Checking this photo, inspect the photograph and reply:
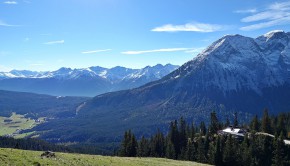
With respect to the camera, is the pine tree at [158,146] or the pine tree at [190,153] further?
the pine tree at [158,146]

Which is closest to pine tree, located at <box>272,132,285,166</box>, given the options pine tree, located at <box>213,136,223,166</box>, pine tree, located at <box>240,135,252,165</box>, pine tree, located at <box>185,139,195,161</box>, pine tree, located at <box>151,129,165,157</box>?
pine tree, located at <box>240,135,252,165</box>

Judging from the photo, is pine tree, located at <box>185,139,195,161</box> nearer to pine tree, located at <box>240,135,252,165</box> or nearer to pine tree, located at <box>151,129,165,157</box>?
pine tree, located at <box>151,129,165,157</box>

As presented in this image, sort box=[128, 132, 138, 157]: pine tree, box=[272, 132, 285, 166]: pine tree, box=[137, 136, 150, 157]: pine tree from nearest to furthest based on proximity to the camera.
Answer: box=[272, 132, 285, 166]: pine tree
box=[137, 136, 150, 157]: pine tree
box=[128, 132, 138, 157]: pine tree

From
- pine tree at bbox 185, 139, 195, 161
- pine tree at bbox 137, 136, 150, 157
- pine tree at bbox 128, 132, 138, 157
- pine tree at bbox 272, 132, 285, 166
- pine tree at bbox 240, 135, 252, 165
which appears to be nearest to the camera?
pine tree at bbox 272, 132, 285, 166

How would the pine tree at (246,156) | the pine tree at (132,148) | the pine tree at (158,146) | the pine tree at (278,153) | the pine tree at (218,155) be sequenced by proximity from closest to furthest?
the pine tree at (278,153), the pine tree at (246,156), the pine tree at (218,155), the pine tree at (132,148), the pine tree at (158,146)

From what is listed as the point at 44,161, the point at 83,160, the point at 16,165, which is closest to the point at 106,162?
the point at 83,160

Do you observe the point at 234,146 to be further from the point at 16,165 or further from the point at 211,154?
the point at 16,165

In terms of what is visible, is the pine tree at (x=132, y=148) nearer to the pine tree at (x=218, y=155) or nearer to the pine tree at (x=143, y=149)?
the pine tree at (x=143, y=149)

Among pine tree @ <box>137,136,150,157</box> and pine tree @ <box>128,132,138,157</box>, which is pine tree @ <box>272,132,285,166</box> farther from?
pine tree @ <box>128,132,138,157</box>

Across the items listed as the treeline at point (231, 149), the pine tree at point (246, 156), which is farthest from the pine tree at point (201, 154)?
the pine tree at point (246, 156)

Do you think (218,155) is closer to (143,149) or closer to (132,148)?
(143,149)

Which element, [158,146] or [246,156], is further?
[158,146]

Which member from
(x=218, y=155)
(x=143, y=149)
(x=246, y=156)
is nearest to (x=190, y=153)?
(x=218, y=155)

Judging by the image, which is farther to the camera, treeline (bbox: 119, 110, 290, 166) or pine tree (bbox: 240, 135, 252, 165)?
treeline (bbox: 119, 110, 290, 166)
